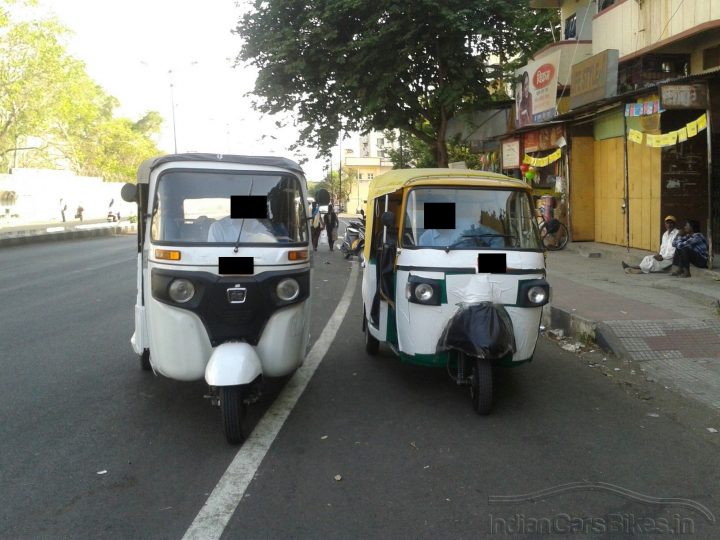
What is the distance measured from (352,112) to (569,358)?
50.0 ft

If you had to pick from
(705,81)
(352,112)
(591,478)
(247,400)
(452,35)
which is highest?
(452,35)

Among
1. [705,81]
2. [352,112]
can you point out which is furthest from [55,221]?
[705,81]

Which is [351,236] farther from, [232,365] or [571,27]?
[232,365]

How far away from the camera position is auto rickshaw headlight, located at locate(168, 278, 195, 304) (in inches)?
177

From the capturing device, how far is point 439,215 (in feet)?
18.4

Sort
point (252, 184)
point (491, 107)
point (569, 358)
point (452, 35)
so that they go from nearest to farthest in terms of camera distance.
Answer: point (252, 184) < point (569, 358) < point (452, 35) < point (491, 107)

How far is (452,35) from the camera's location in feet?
59.2

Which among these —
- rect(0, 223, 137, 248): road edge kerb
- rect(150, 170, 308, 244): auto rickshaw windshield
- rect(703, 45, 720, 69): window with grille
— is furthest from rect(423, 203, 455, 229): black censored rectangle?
rect(0, 223, 137, 248): road edge kerb

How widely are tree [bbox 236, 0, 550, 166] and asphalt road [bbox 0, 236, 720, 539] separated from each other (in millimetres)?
13044

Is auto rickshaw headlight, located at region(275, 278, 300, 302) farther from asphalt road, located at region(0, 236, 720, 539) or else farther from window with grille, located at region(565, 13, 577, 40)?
window with grille, located at region(565, 13, 577, 40)

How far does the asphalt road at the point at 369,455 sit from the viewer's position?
3322 millimetres

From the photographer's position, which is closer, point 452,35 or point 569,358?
point 569,358

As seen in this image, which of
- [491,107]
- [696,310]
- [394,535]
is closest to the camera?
[394,535]

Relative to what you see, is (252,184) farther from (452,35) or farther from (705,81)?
(452,35)
